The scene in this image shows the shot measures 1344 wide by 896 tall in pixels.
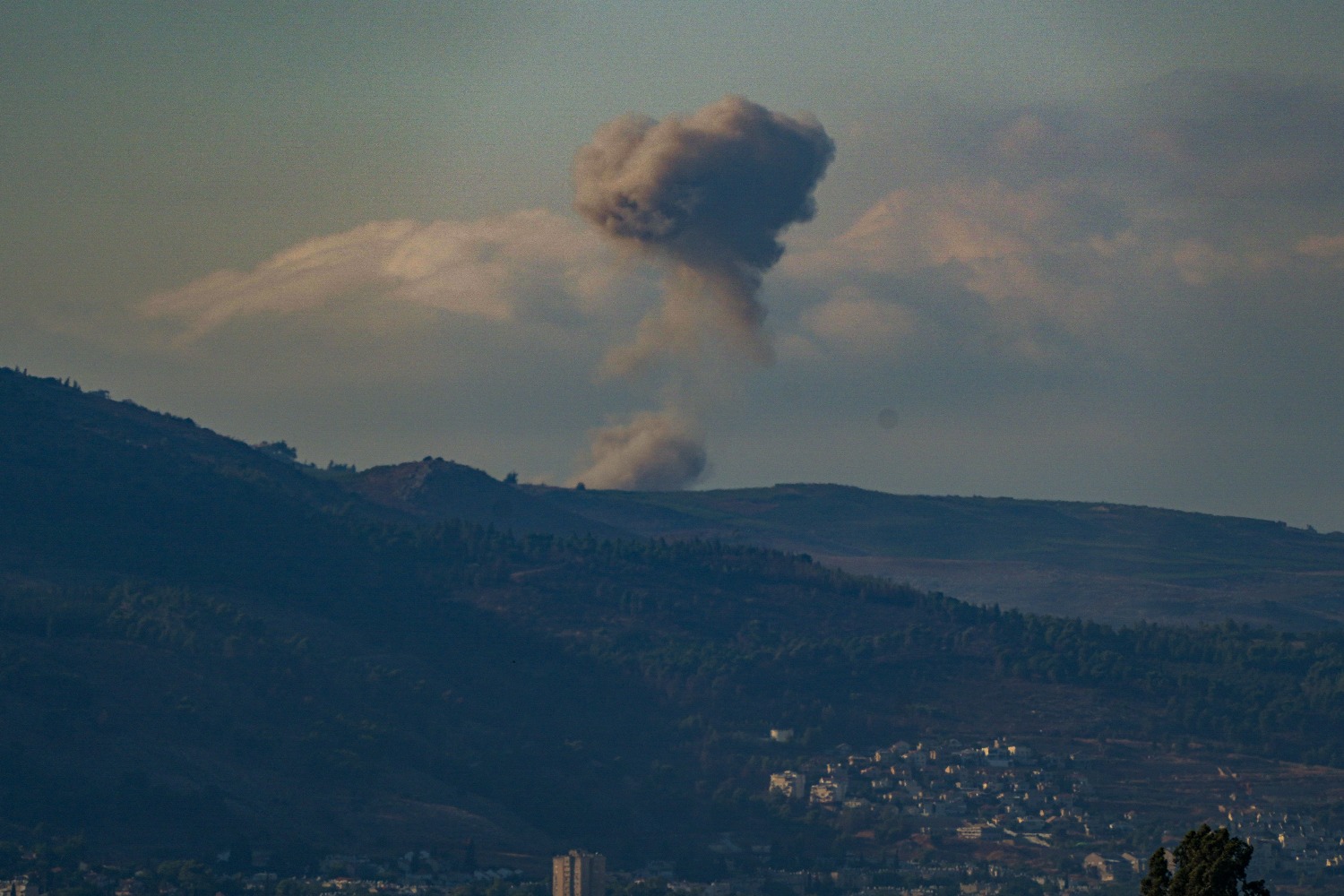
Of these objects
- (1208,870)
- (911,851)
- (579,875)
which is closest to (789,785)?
(911,851)

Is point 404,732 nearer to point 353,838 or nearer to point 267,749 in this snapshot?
point 267,749

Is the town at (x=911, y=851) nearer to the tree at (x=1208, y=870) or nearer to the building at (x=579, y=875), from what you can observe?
the building at (x=579, y=875)

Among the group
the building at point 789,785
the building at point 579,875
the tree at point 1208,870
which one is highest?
the tree at point 1208,870

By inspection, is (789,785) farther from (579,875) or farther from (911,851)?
(579,875)

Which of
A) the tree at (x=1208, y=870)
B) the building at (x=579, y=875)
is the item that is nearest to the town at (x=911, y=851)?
the building at (x=579, y=875)

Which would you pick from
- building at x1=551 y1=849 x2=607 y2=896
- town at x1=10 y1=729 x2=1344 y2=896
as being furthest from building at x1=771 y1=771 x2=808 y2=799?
building at x1=551 y1=849 x2=607 y2=896

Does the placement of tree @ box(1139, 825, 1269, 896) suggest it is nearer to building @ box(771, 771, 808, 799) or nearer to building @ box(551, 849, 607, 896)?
building @ box(551, 849, 607, 896)
